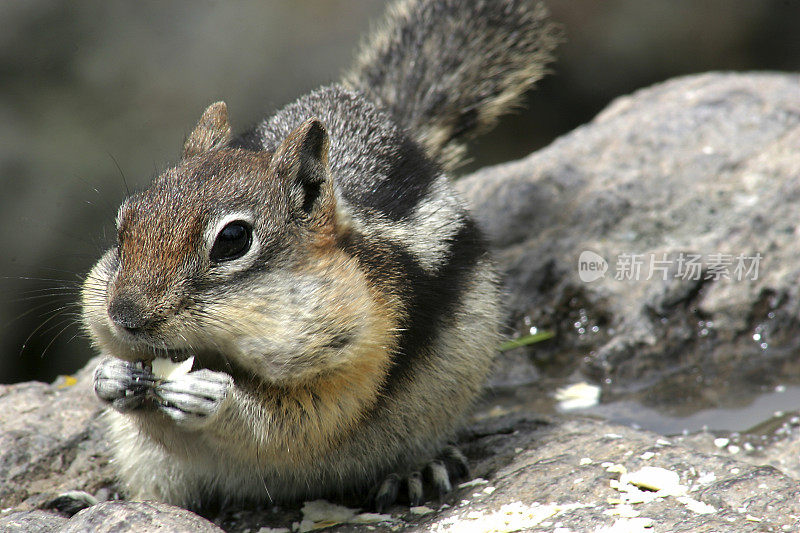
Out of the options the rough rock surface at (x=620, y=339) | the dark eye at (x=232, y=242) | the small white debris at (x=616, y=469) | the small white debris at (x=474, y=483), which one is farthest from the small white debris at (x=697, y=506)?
the dark eye at (x=232, y=242)

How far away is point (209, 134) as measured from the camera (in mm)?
3344

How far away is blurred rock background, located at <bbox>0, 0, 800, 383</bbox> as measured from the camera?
24.4 feet

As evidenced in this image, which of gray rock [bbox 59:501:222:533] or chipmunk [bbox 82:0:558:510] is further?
chipmunk [bbox 82:0:558:510]

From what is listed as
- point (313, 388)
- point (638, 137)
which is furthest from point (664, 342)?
point (313, 388)

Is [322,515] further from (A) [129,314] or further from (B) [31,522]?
(A) [129,314]

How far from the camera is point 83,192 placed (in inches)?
299

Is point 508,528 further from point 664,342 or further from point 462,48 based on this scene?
point 462,48

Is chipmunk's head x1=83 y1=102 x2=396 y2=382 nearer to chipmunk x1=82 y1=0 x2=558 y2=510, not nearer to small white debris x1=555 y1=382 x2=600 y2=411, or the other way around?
chipmunk x1=82 y1=0 x2=558 y2=510

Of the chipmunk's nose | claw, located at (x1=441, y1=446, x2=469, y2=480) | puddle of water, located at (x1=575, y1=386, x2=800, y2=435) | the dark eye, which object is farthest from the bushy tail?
the chipmunk's nose

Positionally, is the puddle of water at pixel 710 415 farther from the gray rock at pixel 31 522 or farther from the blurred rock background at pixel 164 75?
the blurred rock background at pixel 164 75

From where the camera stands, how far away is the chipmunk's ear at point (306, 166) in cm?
288

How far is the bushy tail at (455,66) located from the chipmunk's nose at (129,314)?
7.18ft

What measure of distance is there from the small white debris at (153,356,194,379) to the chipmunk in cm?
3

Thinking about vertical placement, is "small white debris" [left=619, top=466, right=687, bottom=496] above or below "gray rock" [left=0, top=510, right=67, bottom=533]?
below
